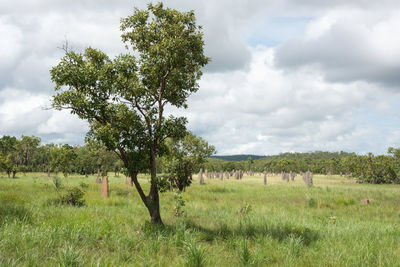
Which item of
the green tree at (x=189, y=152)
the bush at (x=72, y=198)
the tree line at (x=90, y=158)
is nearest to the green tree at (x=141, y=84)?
the tree line at (x=90, y=158)

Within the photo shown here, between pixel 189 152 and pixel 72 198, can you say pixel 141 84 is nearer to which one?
pixel 72 198

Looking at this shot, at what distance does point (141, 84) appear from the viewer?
10.2m

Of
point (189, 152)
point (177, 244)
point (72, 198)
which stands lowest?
point (177, 244)

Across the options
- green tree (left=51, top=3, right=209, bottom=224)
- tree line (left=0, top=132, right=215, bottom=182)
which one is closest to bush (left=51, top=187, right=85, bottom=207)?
tree line (left=0, top=132, right=215, bottom=182)

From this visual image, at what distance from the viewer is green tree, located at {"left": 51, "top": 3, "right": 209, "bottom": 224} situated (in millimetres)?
9062

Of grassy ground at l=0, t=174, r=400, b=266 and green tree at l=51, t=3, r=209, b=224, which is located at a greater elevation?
green tree at l=51, t=3, r=209, b=224

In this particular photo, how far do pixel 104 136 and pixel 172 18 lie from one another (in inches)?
213

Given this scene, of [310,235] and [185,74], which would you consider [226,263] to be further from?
[185,74]

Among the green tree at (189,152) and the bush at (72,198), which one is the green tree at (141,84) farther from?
the green tree at (189,152)

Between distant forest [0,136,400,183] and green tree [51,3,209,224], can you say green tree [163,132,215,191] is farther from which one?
green tree [51,3,209,224]

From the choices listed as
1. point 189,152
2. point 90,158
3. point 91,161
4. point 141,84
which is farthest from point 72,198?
point 91,161

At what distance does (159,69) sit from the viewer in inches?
397

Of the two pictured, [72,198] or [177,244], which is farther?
[72,198]

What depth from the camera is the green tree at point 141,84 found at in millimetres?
9062
